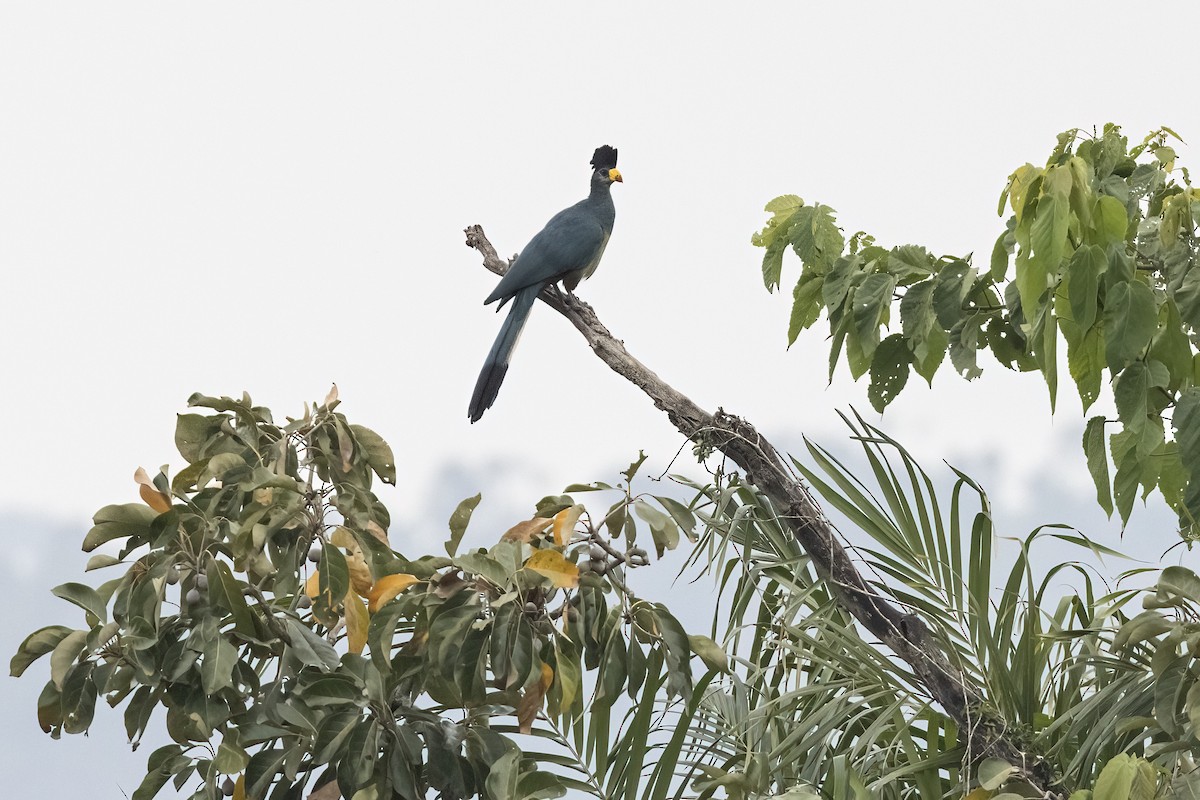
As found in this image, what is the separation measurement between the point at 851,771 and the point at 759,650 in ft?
2.20

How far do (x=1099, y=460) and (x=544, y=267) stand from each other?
7.25 ft

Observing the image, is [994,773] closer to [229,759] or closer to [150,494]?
[229,759]

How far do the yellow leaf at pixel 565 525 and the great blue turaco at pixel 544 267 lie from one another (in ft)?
5.06

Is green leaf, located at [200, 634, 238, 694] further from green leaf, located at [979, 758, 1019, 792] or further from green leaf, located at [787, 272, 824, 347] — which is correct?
green leaf, located at [787, 272, 824, 347]

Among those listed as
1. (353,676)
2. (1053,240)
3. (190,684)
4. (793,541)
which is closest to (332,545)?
(353,676)

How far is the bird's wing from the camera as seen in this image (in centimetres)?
423

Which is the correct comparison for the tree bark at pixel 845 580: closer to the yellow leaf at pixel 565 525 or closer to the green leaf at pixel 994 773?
the green leaf at pixel 994 773

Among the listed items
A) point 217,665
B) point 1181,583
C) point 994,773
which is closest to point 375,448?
→ point 217,665

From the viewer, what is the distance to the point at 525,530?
2418mm

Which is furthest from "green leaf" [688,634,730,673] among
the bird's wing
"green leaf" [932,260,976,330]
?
the bird's wing

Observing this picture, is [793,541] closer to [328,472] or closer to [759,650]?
[759,650]

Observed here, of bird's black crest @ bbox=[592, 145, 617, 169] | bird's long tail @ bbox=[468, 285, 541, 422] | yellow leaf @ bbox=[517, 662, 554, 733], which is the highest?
bird's black crest @ bbox=[592, 145, 617, 169]

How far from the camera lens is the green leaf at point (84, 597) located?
96.0 inches

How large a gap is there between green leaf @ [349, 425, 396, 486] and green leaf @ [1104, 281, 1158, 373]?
1609 millimetres
